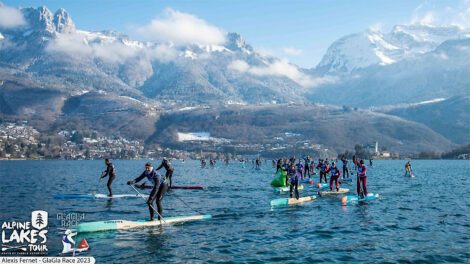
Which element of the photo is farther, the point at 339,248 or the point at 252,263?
the point at 339,248

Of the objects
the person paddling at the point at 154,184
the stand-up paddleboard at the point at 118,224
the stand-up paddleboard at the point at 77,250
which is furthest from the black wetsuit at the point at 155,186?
the stand-up paddleboard at the point at 77,250

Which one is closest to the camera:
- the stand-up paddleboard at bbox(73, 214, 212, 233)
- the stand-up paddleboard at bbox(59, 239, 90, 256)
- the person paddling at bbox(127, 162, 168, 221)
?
the stand-up paddleboard at bbox(59, 239, 90, 256)

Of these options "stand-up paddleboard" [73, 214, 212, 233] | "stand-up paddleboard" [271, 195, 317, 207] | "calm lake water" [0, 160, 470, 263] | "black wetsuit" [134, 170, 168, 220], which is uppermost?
"black wetsuit" [134, 170, 168, 220]

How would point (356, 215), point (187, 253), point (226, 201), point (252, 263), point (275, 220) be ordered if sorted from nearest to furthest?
1. point (252, 263)
2. point (187, 253)
3. point (275, 220)
4. point (356, 215)
5. point (226, 201)

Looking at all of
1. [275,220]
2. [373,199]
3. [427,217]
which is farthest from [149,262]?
[373,199]

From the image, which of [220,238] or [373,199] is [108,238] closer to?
[220,238]

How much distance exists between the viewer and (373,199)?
43906 millimetres

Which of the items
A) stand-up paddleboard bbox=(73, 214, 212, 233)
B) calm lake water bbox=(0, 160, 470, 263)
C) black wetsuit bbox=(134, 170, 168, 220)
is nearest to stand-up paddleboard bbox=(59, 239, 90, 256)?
calm lake water bbox=(0, 160, 470, 263)

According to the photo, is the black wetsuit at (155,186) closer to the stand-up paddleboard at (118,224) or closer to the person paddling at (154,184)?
the person paddling at (154,184)

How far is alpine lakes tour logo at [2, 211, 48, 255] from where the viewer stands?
69.1 ft

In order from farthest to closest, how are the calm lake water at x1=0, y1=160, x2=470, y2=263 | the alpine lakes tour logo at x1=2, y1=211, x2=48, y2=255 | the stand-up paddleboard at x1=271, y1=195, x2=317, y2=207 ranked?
the stand-up paddleboard at x1=271, y1=195, x2=317, y2=207, the calm lake water at x1=0, y1=160, x2=470, y2=263, the alpine lakes tour logo at x1=2, y1=211, x2=48, y2=255

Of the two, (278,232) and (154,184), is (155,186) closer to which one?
(154,184)

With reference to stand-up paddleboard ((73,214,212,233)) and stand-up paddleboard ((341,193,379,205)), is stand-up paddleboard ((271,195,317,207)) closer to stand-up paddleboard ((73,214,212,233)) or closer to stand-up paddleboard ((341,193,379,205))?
stand-up paddleboard ((341,193,379,205))

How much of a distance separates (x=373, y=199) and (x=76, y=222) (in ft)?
88.0
